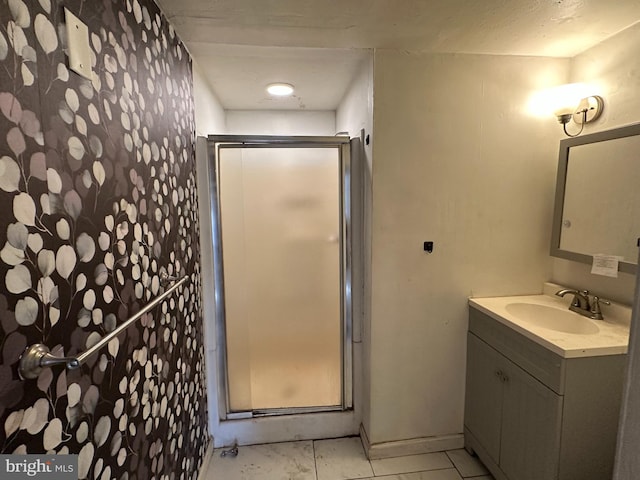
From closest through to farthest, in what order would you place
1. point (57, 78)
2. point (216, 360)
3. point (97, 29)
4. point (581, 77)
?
point (57, 78)
point (97, 29)
point (581, 77)
point (216, 360)

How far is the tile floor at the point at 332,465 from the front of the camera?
66.7 inches

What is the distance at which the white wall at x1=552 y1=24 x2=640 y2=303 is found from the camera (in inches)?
54.4

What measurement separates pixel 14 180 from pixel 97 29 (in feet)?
1.73

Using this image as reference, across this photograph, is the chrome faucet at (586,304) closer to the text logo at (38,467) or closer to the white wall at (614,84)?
the white wall at (614,84)

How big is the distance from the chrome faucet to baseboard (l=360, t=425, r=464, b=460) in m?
0.99

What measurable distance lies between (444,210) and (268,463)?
5.73 feet

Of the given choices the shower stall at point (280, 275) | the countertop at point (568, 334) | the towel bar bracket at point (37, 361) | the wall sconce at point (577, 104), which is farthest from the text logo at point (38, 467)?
the wall sconce at point (577, 104)

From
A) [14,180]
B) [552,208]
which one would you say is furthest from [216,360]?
[552,208]

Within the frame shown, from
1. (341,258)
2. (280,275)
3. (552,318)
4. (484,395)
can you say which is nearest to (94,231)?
(280,275)

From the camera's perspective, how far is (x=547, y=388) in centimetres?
128

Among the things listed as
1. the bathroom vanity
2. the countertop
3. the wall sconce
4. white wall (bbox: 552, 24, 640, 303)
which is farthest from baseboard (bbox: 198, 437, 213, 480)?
the wall sconce

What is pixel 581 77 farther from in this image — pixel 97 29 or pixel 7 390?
pixel 7 390

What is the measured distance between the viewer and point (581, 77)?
1621 millimetres

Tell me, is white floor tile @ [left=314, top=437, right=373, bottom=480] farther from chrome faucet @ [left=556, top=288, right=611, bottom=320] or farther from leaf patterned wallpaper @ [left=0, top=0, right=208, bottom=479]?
chrome faucet @ [left=556, top=288, right=611, bottom=320]
